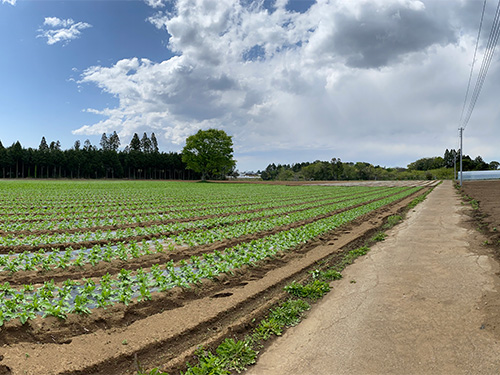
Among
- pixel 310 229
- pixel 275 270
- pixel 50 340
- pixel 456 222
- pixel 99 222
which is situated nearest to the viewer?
pixel 50 340

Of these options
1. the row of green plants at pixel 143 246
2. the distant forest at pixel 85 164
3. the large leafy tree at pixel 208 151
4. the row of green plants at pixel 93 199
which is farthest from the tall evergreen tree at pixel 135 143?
the row of green plants at pixel 143 246

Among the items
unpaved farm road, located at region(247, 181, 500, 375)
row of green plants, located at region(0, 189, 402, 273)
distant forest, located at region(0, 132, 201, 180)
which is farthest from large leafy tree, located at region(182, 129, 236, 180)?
unpaved farm road, located at region(247, 181, 500, 375)

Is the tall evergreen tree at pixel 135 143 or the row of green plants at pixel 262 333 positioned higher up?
the tall evergreen tree at pixel 135 143

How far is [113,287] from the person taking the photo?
22.2 ft

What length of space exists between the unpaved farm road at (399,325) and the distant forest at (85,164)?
11418cm

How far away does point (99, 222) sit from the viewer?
15500 millimetres

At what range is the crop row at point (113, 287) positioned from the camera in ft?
17.7

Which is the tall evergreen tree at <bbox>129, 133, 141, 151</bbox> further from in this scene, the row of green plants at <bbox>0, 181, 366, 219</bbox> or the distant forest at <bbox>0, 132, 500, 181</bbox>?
the row of green plants at <bbox>0, 181, 366, 219</bbox>

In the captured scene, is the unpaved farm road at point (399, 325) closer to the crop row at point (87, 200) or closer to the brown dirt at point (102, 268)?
the brown dirt at point (102, 268)

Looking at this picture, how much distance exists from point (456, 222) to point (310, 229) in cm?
896

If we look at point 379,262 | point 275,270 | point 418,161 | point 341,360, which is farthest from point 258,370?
point 418,161

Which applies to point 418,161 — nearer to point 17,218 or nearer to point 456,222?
point 456,222

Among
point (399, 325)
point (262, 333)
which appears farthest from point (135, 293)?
point (399, 325)

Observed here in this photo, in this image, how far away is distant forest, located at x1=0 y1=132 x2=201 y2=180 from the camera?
99.1 m
